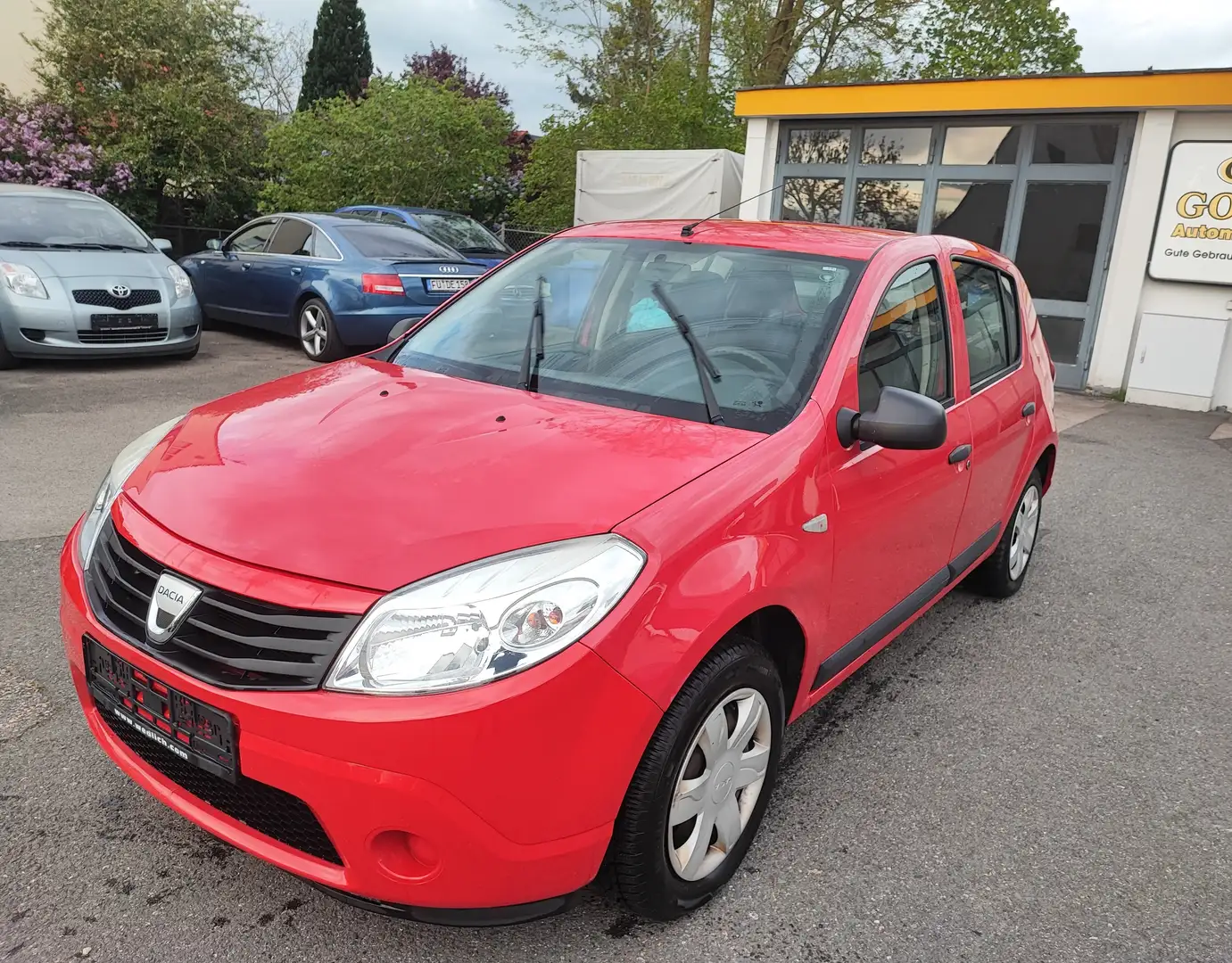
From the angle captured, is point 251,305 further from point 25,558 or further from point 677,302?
point 677,302

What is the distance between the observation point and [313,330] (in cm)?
952

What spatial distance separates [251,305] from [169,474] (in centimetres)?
859

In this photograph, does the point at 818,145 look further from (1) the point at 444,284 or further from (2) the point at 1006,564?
(2) the point at 1006,564

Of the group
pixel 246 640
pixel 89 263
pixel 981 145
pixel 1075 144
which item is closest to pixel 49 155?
pixel 89 263

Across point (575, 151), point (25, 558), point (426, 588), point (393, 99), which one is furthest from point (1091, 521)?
point (575, 151)

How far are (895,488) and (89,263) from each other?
785 centimetres

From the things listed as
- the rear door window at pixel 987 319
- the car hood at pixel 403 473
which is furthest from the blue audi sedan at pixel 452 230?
the car hood at pixel 403 473

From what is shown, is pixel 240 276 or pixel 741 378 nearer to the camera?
pixel 741 378

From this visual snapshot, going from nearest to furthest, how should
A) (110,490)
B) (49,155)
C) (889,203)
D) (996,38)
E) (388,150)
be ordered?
1. (110,490)
2. (889,203)
3. (388,150)
4. (49,155)
5. (996,38)

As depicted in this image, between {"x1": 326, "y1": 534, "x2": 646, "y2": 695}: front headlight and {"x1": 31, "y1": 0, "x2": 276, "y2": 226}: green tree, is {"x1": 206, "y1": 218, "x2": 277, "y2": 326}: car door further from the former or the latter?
{"x1": 326, "y1": 534, "x2": 646, "y2": 695}: front headlight

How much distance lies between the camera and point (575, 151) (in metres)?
18.2

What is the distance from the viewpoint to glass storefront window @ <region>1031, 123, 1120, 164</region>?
10.6 meters

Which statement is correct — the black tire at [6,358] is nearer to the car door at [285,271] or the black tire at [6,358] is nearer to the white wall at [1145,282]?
the car door at [285,271]

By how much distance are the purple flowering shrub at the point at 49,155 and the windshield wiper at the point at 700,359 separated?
14.8 metres
